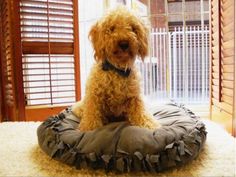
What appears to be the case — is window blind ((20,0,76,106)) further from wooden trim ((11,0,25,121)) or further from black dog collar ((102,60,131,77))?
black dog collar ((102,60,131,77))

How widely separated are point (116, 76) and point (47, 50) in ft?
3.98

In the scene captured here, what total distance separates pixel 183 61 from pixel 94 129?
2179 mm

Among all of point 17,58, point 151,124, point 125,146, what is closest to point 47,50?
point 17,58

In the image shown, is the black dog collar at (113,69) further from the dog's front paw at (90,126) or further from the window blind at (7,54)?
the window blind at (7,54)

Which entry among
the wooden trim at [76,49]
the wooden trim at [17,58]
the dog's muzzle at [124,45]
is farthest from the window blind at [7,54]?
the dog's muzzle at [124,45]

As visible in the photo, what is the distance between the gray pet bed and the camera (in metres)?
1.34

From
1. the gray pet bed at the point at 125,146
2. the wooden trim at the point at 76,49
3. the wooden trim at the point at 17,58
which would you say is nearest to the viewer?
the gray pet bed at the point at 125,146

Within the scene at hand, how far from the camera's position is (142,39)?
172 centimetres

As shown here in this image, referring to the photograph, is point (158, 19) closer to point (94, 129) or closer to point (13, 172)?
point (94, 129)

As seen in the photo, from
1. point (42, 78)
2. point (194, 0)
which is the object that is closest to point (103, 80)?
point (42, 78)

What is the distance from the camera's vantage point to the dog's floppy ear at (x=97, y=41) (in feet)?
5.46

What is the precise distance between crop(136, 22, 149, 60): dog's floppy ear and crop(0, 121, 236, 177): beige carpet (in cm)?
66

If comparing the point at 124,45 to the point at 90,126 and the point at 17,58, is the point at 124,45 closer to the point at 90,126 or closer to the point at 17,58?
the point at 90,126

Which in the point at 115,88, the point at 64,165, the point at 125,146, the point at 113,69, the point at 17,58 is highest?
the point at 17,58
